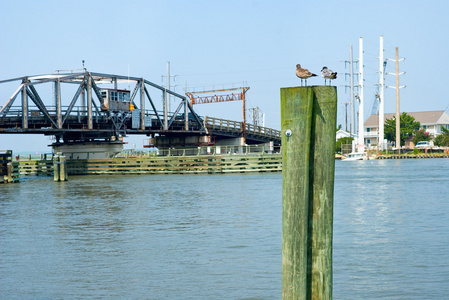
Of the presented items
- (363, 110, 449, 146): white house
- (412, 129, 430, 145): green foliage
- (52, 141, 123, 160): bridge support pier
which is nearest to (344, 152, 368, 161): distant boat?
(412, 129, 430, 145): green foliage

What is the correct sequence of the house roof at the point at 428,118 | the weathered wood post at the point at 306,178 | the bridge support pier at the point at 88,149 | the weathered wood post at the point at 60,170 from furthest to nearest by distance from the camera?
1. the house roof at the point at 428,118
2. the bridge support pier at the point at 88,149
3. the weathered wood post at the point at 60,170
4. the weathered wood post at the point at 306,178

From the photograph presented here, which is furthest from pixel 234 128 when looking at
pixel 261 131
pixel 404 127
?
pixel 404 127

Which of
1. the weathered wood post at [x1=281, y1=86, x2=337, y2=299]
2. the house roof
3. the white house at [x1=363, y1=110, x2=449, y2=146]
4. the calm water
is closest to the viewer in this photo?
the weathered wood post at [x1=281, y1=86, x2=337, y2=299]

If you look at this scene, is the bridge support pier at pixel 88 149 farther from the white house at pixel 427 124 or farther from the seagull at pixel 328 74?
the white house at pixel 427 124

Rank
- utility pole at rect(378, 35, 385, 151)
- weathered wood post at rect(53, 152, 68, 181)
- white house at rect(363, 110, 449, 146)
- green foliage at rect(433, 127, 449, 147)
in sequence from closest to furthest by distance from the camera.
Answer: weathered wood post at rect(53, 152, 68, 181)
utility pole at rect(378, 35, 385, 151)
green foliage at rect(433, 127, 449, 147)
white house at rect(363, 110, 449, 146)

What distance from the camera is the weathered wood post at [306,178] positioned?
7.53m

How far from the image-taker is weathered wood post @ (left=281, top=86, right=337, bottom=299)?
7.53 m

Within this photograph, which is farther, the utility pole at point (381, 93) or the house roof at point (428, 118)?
the house roof at point (428, 118)

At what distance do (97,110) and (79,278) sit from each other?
5204 centimetres

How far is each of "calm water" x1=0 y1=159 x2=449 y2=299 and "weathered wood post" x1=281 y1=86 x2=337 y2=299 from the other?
14.5 ft

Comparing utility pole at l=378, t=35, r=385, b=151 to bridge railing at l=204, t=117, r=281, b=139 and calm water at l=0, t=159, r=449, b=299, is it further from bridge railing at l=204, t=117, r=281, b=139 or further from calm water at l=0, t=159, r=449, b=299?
calm water at l=0, t=159, r=449, b=299

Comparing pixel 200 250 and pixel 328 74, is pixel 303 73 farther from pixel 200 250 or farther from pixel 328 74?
pixel 200 250

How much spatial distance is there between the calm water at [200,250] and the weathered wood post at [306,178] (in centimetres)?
443

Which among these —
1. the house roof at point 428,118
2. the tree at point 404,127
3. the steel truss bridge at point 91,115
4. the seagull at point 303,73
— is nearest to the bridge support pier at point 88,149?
the steel truss bridge at point 91,115
